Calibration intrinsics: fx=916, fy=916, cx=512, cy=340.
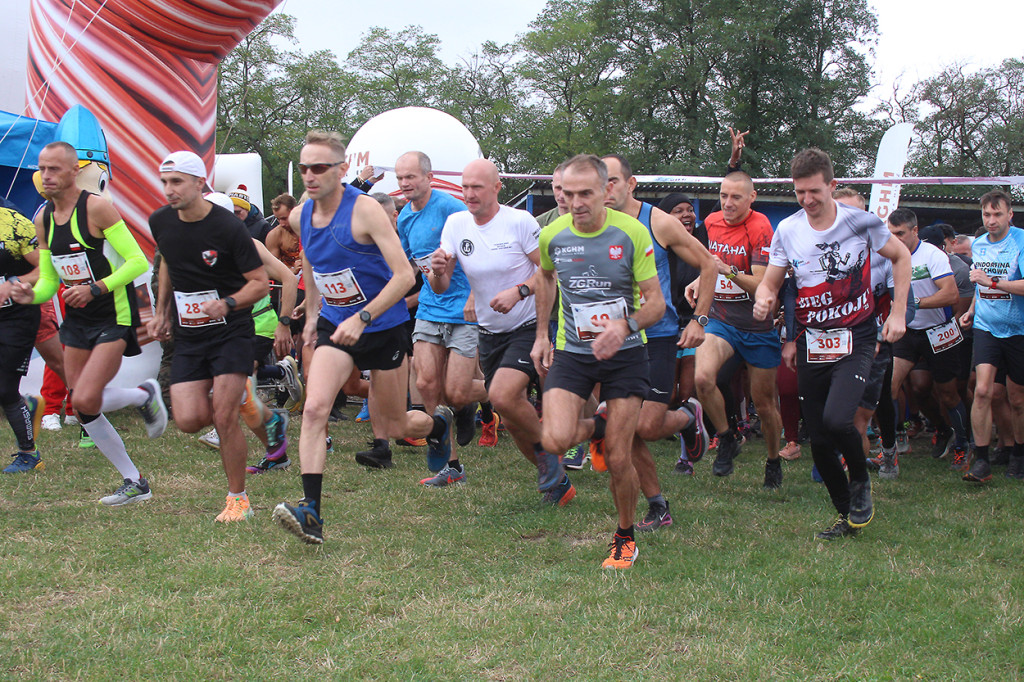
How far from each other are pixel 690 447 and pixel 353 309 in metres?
2.80

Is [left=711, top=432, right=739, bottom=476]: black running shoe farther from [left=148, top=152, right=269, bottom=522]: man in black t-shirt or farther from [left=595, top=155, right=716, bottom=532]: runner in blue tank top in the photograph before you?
[left=148, top=152, right=269, bottom=522]: man in black t-shirt

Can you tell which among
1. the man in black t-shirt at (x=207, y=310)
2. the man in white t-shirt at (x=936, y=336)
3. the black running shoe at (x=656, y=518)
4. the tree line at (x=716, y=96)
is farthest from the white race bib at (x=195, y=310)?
the tree line at (x=716, y=96)

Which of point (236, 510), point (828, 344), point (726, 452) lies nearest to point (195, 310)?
point (236, 510)

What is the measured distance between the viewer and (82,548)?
4.56 meters

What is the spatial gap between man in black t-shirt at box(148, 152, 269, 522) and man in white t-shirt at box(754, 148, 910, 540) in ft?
9.48

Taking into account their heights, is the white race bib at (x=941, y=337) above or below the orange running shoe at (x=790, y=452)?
above

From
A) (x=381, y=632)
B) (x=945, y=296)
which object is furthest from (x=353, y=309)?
(x=945, y=296)

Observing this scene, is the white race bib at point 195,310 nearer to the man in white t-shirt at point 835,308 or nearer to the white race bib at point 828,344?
the man in white t-shirt at point 835,308

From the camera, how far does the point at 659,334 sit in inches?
219

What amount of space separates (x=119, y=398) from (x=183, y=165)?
1.77 m

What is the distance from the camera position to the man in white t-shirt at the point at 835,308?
491 centimetres

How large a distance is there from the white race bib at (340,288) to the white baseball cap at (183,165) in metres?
0.85

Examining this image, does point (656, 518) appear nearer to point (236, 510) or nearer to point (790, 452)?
point (236, 510)

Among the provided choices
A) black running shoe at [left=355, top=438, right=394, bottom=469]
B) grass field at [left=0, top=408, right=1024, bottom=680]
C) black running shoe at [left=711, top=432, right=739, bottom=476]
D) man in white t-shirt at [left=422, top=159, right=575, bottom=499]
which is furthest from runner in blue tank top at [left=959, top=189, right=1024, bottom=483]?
black running shoe at [left=355, top=438, right=394, bottom=469]
